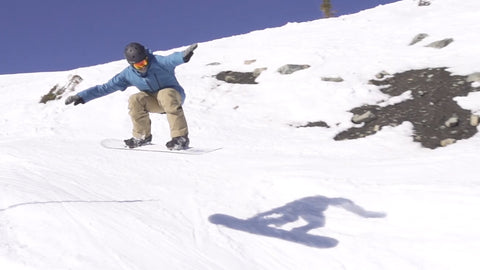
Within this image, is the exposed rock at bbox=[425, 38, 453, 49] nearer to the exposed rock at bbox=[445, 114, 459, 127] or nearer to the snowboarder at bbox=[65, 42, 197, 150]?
the exposed rock at bbox=[445, 114, 459, 127]

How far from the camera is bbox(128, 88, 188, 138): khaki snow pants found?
19.8ft

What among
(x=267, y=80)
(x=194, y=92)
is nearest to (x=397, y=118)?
(x=267, y=80)

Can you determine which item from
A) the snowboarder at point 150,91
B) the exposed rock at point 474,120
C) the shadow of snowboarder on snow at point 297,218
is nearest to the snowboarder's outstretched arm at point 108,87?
the snowboarder at point 150,91

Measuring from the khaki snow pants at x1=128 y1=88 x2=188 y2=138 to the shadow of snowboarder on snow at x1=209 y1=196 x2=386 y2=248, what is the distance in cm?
141

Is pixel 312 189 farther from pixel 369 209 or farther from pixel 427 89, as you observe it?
pixel 427 89

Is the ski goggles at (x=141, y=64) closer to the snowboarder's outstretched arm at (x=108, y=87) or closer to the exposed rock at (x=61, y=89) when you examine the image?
the snowboarder's outstretched arm at (x=108, y=87)

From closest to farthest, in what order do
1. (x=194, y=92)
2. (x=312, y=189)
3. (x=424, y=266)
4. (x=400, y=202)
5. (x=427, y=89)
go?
(x=424, y=266)
(x=400, y=202)
(x=312, y=189)
(x=427, y=89)
(x=194, y=92)

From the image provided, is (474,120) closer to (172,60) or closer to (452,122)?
(452,122)

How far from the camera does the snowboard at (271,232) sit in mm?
4813

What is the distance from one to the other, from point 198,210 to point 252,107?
6.78 metres

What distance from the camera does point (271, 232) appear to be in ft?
16.5

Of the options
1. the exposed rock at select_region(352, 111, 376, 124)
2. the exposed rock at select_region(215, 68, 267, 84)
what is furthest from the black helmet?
the exposed rock at select_region(215, 68, 267, 84)

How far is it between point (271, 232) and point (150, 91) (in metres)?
2.66

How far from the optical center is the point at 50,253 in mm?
Result: 3842
